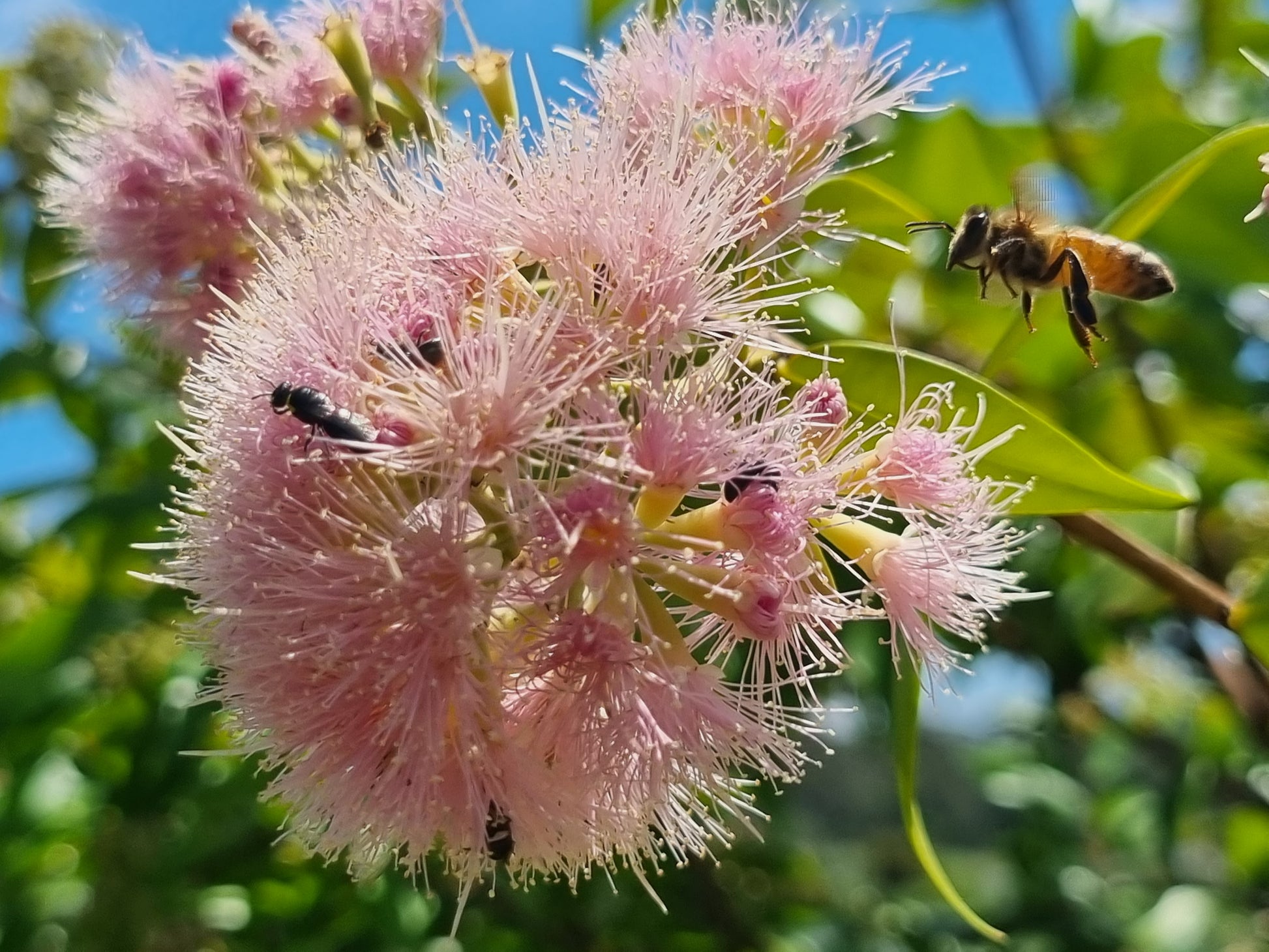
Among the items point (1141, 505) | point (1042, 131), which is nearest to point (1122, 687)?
point (1042, 131)

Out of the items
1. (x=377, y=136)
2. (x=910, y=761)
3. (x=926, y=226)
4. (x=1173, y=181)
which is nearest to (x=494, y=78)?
(x=377, y=136)

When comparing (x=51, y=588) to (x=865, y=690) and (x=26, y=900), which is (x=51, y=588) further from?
(x=865, y=690)

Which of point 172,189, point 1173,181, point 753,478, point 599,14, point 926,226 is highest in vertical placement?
point 599,14

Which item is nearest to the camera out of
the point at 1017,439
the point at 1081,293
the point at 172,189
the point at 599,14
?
the point at 1017,439

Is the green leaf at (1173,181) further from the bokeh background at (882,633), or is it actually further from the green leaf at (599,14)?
the green leaf at (599,14)

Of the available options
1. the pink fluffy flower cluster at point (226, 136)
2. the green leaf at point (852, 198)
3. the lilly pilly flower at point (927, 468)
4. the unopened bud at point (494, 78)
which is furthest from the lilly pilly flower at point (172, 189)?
the lilly pilly flower at point (927, 468)

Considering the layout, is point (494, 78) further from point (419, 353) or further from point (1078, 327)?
point (1078, 327)
